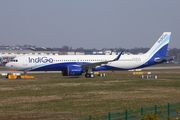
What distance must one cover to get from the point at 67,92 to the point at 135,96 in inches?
267

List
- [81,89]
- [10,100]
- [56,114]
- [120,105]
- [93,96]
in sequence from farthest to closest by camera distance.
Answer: [81,89]
[93,96]
[10,100]
[120,105]
[56,114]

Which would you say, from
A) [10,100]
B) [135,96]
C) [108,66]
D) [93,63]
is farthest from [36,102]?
[108,66]

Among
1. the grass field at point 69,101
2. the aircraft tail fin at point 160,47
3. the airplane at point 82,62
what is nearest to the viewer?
the grass field at point 69,101

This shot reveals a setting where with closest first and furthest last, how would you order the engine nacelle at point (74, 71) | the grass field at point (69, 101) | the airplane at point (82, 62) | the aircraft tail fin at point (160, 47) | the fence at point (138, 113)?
the fence at point (138, 113) < the grass field at point (69, 101) < the engine nacelle at point (74, 71) < the airplane at point (82, 62) < the aircraft tail fin at point (160, 47)

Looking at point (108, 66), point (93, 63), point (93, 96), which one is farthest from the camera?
point (108, 66)

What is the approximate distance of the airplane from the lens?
63.3 meters

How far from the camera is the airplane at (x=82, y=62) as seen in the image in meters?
63.3

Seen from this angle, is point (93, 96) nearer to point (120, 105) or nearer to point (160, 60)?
point (120, 105)

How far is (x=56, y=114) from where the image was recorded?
89.0 feet

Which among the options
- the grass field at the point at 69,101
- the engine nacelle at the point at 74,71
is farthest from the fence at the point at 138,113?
the engine nacelle at the point at 74,71

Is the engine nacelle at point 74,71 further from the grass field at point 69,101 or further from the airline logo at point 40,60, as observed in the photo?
the grass field at point 69,101

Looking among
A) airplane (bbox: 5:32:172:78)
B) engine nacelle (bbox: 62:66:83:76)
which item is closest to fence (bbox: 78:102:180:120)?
engine nacelle (bbox: 62:66:83:76)

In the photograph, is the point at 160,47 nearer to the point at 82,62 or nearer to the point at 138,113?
the point at 82,62

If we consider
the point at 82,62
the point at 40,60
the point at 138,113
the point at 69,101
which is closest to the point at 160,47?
the point at 82,62
